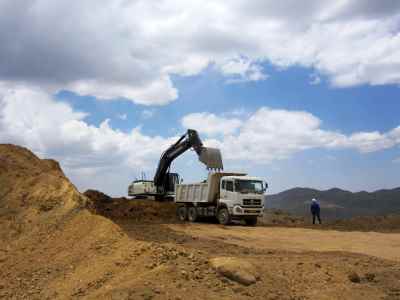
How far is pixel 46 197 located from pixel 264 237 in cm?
947

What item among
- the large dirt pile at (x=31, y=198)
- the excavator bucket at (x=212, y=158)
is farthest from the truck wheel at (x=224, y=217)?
the large dirt pile at (x=31, y=198)

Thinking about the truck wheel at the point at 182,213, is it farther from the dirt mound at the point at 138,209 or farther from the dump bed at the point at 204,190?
the dump bed at the point at 204,190

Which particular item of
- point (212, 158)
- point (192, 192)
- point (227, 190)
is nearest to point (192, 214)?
point (192, 192)

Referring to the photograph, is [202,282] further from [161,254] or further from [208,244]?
[208,244]

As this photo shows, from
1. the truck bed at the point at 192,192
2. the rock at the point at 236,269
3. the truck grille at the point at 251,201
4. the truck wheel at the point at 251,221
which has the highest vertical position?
the truck bed at the point at 192,192

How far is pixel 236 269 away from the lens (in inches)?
377

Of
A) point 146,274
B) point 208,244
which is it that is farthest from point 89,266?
point 208,244

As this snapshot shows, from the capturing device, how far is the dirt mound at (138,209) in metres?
30.7

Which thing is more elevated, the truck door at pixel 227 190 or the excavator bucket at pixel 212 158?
the excavator bucket at pixel 212 158

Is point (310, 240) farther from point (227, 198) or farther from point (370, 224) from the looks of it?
point (370, 224)

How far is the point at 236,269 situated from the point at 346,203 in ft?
217

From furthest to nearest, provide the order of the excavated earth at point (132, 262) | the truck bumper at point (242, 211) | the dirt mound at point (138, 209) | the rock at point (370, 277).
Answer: the dirt mound at point (138, 209) < the truck bumper at point (242, 211) < the rock at point (370, 277) < the excavated earth at point (132, 262)

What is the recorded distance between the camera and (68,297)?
32.5ft

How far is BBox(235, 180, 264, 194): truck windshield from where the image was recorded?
2572 cm
